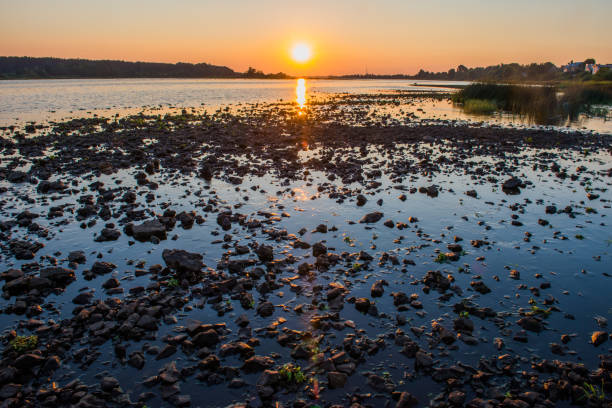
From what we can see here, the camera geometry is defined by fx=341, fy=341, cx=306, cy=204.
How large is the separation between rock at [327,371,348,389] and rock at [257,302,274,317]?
2.57m

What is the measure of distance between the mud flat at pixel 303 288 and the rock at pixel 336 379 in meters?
0.03

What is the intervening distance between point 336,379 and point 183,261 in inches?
245

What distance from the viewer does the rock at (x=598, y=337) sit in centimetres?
788

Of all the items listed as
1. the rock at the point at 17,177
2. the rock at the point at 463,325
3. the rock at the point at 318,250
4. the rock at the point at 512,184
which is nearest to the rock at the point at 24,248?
the rock at the point at 318,250

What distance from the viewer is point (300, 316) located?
8.84 metres

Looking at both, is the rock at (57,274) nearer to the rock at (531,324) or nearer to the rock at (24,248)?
the rock at (24,248)

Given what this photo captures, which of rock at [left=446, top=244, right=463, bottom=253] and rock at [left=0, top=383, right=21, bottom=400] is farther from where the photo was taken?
rock at [left=446, top=244, right=463, bottom=253]

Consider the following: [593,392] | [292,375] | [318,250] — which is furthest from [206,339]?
[593,392]

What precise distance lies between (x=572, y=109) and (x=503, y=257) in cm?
6831

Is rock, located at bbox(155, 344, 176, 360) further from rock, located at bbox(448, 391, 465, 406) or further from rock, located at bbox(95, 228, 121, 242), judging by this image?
rock, located at bbox(95, 228, 121, 242)

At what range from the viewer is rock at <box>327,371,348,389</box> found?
6695 millimetres

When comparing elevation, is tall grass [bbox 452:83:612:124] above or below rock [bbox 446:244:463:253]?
above

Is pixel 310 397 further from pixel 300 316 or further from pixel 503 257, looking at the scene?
pixel 503 257

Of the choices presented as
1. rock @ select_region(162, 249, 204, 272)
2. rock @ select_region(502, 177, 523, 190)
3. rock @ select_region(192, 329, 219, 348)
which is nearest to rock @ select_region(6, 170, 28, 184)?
rock @ select_region(162, 249, 204, 272)
